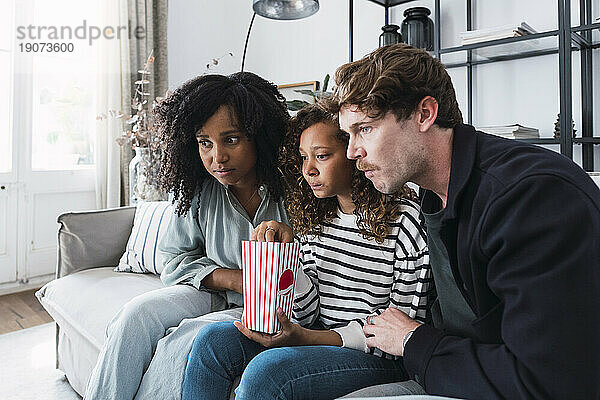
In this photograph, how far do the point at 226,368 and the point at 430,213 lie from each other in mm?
571

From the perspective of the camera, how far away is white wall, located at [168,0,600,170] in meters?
2.36

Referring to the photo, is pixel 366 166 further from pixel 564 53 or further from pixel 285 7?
pixel 564 53

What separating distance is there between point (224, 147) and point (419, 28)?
1.59m

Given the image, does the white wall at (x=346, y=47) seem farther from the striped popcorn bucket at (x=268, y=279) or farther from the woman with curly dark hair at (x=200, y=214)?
the striped popcorn bucket at (x=268, y=279)

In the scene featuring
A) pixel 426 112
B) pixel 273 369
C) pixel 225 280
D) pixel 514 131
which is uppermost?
pixel 514 131

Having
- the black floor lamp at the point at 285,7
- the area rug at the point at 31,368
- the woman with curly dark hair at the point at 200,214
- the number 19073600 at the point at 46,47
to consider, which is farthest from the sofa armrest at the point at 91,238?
the number 19073600 at the point at 46,47

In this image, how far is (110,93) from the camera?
3729mm

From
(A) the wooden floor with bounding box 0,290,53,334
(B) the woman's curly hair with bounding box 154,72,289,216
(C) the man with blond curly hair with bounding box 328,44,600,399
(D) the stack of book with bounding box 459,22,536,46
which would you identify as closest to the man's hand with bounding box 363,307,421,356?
(C) the man with blond curly hair with bounding box 328,44,600,399

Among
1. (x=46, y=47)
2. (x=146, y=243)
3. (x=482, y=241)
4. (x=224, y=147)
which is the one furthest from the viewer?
(x=46, y=47)

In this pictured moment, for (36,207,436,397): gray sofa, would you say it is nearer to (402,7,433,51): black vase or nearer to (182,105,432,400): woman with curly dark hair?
(182,105,432,400): woman with curly dark hair

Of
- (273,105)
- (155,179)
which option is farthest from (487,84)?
(155,179)

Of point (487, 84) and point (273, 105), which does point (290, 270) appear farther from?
point (487, 84)

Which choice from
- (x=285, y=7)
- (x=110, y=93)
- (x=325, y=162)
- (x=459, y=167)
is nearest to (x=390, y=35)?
(x=285, y=7)

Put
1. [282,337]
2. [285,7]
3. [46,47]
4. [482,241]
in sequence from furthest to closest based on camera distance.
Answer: [46,47]
[285,7]
[282,337]
[482,241]
